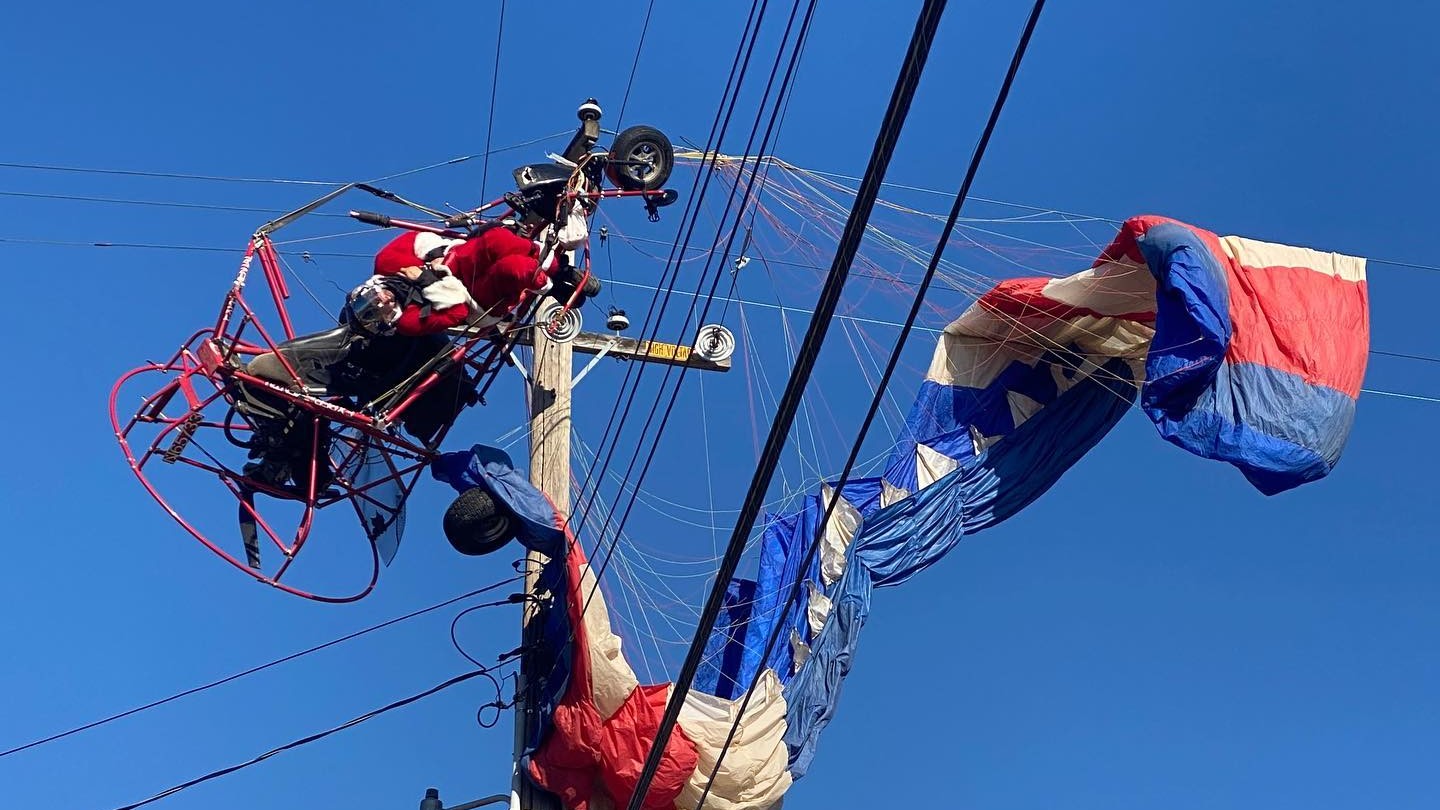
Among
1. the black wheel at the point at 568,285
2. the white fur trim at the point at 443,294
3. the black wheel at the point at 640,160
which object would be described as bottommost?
the white fur trim at the point at 443,294

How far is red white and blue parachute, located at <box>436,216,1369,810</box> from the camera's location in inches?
440

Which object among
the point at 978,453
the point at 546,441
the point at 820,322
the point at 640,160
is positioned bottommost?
the point at 820,322

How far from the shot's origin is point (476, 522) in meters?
11.1

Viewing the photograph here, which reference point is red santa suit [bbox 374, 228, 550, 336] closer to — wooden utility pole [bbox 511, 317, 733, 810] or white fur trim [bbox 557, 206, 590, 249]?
white fur trim [bbox 557, 206, 590, 249]

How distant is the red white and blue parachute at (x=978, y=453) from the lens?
1118cm

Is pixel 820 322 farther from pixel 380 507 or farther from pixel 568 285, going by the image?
pixel 380 507

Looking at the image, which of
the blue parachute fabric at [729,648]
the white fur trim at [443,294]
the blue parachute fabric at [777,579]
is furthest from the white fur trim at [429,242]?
the blue parachute fabric at [777,579]

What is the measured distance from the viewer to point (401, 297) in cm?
1092

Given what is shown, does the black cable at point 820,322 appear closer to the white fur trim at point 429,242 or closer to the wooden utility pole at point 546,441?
the wooden utility pole at point 546,441

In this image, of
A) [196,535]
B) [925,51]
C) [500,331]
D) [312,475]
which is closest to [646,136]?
[500,331]

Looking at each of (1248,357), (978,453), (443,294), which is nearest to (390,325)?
(443,294)

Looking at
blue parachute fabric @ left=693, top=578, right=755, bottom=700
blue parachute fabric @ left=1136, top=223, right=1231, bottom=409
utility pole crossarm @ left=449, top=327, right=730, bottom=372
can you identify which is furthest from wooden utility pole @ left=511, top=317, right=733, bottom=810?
blue parachute fabric @ left=1136, top=223, right=1231, bottom=409

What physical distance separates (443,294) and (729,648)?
3576mm

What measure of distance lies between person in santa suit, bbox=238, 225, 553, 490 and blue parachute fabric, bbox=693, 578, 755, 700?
281 cm
